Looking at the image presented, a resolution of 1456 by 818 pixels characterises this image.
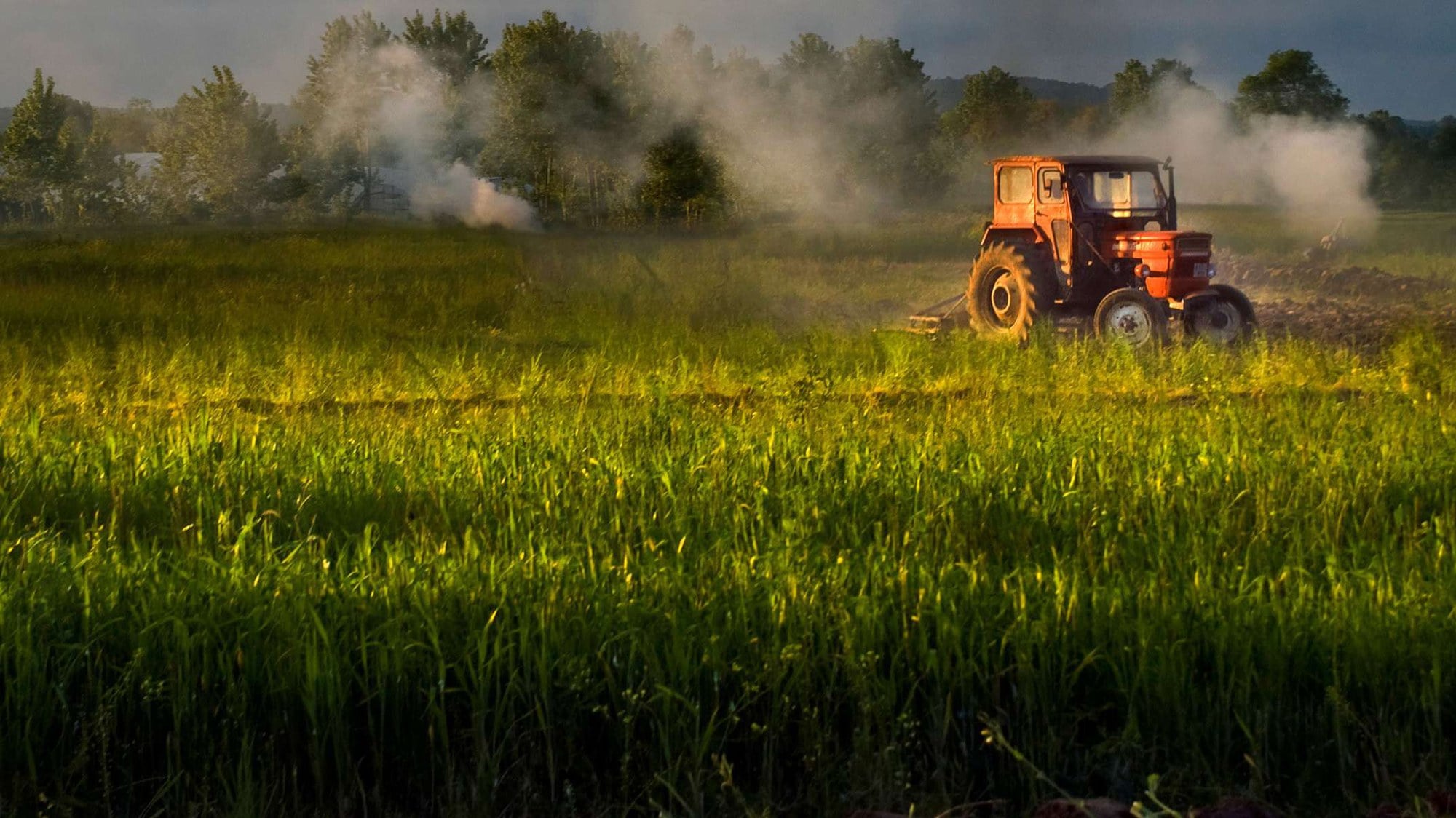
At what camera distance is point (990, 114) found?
69000mm

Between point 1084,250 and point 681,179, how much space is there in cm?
3101

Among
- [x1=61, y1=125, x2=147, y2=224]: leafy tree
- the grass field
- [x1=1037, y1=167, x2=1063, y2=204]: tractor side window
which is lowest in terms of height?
the grass field

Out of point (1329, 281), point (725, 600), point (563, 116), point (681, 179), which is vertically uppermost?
point (563, 116)

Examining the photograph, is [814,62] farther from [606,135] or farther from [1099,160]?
[1099,160]

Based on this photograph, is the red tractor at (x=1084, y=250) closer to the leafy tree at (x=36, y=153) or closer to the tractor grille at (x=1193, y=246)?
the tractor grille at (x=1193, y=246)

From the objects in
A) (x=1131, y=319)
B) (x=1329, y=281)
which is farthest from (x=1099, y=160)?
(x=1329, y=281)

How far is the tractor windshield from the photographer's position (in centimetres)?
1441

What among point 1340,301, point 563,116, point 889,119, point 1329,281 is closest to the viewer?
point 1340,301

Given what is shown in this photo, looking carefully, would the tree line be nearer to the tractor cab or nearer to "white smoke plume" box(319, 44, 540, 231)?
"white smoke plume" box(319, 44, 540, 231)

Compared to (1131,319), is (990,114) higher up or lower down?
higher up

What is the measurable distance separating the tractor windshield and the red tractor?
0.01 metres

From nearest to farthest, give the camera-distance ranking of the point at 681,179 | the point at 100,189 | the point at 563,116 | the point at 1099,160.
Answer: the point at 1099,160 < the point at 681,179 < the point at 563,116 < the point at 100,189

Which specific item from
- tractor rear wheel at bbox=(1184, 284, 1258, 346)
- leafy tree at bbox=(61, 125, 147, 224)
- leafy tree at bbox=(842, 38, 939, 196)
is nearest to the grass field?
tractor rear wheel at bbox=(1184, 284, 1258, 346)

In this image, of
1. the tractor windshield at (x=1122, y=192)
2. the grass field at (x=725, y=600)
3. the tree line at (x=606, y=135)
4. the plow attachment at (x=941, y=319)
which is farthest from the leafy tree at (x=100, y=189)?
the grass field at (x=725, y=600)
